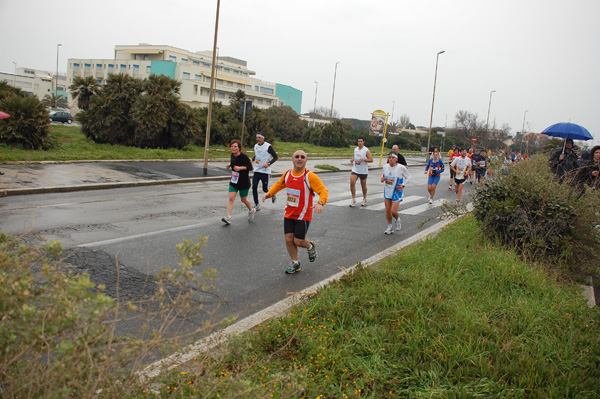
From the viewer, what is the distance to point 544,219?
679 cm

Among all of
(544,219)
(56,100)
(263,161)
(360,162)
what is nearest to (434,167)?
(360,162)

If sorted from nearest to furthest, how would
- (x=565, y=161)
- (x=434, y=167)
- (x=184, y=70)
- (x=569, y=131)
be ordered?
(x=565, y=161), (x=569, y=131), (x=434, y=167), (x=184, y=70)

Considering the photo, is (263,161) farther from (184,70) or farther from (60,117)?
Result: (184,70)

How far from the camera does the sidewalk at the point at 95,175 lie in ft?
40.6

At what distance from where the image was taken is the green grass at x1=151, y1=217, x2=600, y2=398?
3.26 meters

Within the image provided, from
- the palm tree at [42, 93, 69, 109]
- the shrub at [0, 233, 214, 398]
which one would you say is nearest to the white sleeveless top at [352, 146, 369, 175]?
the shrub at [0, 233, 214, 398]

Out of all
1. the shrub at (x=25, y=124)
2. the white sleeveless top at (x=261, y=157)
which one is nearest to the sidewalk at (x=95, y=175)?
the shrub at (x=25, y=124)

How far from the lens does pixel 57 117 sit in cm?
4581

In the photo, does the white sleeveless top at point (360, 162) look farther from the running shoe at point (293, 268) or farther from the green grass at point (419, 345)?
the green grass at point (419, 345)

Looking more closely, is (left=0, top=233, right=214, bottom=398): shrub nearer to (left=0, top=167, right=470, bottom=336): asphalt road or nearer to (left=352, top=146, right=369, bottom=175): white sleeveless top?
(left=0, top=167, right=470, bottom=336): asphalt road

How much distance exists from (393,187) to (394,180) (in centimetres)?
15

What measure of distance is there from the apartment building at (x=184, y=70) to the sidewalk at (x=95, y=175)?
5590 cm

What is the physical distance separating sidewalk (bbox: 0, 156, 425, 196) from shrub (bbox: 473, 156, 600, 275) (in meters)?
10.4

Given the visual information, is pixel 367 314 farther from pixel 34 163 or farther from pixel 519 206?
pixel 34 163
